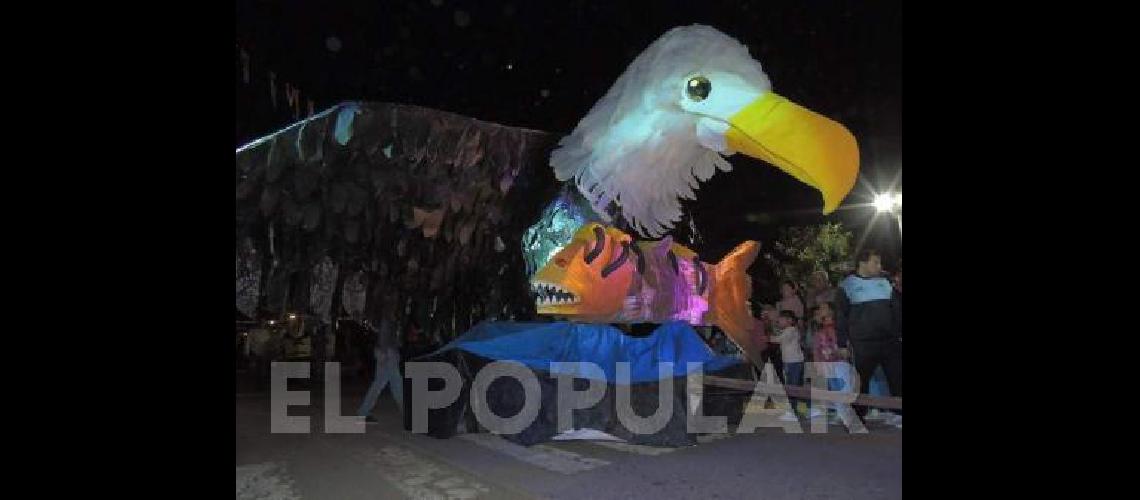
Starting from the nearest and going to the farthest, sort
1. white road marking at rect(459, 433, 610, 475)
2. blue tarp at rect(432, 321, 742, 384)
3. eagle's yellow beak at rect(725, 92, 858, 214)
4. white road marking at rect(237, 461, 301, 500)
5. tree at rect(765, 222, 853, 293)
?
eagle's yellow beak at rect(725, 92, 858, 214) < white road marking at rect(237, 461, 301, 500) < white road marking at rect(459, 433, 610, 475) < blue tarp at rect(432, 321, 742, 384) < tree at rect(765, 222, 853, 293)

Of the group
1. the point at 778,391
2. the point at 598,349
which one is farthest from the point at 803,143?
the point at 778,391

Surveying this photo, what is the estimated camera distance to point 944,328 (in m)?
1.56

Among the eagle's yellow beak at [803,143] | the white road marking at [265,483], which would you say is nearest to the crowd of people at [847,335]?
the eagle's yellow beak at [803,143]

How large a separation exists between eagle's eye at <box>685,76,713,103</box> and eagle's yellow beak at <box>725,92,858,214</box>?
0.27 meters

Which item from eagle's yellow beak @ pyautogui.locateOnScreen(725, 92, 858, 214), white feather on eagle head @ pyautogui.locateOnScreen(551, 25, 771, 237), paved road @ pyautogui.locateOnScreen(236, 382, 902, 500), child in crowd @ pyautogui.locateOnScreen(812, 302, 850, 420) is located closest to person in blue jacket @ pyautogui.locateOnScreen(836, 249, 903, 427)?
paved road @ pyautogui.locateOnScreen(236, 382, 902, 500)

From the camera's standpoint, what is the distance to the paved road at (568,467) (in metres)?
3.76

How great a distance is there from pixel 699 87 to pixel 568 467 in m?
2.45

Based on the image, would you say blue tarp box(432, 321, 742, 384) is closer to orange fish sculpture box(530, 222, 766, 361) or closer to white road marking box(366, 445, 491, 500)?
orange fish sculpture box(530, 222, 766, 361)

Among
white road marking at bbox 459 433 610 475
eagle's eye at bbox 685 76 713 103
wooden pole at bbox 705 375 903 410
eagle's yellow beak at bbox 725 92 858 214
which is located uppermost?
eagle's eye at bbox 685 76 713 103

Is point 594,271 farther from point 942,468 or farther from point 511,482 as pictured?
point 942,468

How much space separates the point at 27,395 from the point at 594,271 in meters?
3.75

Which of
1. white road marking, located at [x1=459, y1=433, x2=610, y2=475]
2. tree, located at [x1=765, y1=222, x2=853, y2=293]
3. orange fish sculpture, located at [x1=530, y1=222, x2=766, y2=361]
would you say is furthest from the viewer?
tree, located at [x1=765, y1=222, x2=853, y2=293]

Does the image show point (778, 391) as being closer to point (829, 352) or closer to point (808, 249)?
point (829, 352)

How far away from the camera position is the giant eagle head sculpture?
3645mm
